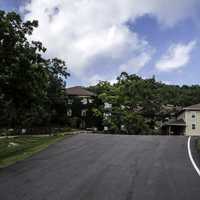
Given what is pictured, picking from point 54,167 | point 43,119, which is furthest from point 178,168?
point 43,119

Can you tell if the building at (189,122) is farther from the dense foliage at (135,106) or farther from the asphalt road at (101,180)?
the asphalt road at (101,180)

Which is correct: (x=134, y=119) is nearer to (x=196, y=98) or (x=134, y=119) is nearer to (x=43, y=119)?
(x=43, y=119)

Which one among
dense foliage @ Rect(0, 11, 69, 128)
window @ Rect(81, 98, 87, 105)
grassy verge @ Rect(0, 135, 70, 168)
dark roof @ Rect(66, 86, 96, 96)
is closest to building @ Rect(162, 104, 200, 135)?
window @ Rect(81, 98, 87, 105)

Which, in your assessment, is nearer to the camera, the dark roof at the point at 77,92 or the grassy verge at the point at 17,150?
the grassy verge at the point at 17,150

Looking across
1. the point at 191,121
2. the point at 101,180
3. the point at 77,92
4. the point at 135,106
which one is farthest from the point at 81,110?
the point at 101,180

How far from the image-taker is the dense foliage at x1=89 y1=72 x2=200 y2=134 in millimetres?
65250

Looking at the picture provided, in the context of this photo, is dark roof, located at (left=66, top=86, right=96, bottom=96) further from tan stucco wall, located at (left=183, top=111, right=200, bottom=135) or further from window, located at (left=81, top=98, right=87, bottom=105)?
tan stucco wall, located at (left=183, top=111, right=200, bottom=135)

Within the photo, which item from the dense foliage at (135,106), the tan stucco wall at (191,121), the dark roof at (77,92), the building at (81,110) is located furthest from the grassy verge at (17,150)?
the tan stucco wall at (191,121)

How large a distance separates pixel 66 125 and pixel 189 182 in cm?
5655

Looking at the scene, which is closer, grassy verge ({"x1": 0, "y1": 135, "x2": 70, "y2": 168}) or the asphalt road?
the asphalt road

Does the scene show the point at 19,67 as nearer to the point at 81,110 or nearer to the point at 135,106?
the point at 135,106

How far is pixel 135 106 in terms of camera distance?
6844 cm

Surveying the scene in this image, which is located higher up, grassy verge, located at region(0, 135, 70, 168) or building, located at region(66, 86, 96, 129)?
building, located at region(66, 86, 96, 129)

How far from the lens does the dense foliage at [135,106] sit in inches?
2569
